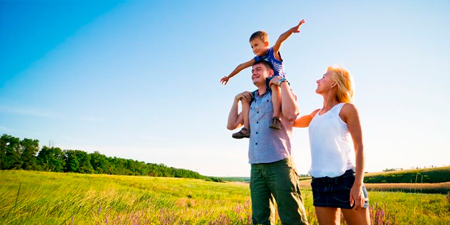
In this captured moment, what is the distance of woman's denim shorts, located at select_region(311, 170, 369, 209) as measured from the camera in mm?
2113

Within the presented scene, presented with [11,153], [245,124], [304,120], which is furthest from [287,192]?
[11,153]

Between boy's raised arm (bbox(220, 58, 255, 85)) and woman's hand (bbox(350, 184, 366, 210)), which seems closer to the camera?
woman's hand (bbox(350, 184, 366, 210))

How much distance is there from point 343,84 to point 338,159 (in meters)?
0.83

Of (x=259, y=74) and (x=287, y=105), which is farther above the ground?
(x=259, y=74)

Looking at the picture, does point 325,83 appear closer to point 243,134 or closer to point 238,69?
point 243,134

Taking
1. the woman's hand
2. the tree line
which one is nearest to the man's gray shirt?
the woman's hand

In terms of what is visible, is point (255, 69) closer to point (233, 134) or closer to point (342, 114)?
point (233, 134)

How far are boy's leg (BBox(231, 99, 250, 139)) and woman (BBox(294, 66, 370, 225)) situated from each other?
966 mm

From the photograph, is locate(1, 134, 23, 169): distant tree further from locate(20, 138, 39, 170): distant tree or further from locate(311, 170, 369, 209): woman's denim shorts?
locate(311, 170, 369, 209): woman's denim shorts

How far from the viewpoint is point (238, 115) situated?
3537mm

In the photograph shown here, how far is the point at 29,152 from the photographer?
5450cm

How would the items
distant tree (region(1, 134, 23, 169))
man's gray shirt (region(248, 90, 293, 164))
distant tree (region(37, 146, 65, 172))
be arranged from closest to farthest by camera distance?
1. man's gray shirt (region(248, 90, 293, 164))
2. distant tree (region(1, 134, 23, 169))
3. distant tree (region(37, 146, 65, 172))

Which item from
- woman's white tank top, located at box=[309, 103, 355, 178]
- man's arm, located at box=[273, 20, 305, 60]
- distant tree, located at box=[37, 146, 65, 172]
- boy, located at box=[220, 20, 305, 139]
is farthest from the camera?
distant tree, located at box=[37, 146, 65, 172]

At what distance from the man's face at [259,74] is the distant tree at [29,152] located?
62.3 m
